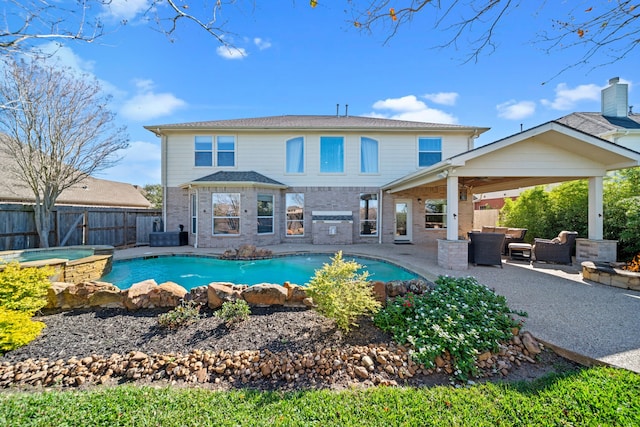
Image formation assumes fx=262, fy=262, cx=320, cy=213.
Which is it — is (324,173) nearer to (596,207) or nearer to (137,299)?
(596,207)

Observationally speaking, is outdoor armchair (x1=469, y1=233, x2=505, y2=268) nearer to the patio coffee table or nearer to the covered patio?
the covered patio

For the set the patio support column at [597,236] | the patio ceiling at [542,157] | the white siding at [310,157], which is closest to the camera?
the patio ceiling at [542,157]

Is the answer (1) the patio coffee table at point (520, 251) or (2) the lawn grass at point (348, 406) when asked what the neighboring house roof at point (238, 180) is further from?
(2) the lawn grass at point (348, 406)

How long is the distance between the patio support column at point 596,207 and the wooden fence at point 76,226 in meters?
18.1

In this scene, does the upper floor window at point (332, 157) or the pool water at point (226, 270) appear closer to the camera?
the pool water at point (226, 270)

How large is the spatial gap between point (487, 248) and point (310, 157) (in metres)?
9.01

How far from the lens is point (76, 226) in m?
11.5

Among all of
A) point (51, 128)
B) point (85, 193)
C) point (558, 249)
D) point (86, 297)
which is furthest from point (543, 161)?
point (85, 193)

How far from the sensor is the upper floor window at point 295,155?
13688 millimetres

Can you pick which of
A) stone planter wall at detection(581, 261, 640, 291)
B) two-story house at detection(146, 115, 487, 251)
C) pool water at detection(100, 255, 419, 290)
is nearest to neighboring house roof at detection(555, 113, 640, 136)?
two-story house at detection(146, 115, 487, 251)

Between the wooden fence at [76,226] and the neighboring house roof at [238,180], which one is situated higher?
the neighboring house roof at [238,180]

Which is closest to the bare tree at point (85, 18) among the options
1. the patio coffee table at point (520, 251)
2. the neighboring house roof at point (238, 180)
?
the neighboring house roof at point (238, 180)

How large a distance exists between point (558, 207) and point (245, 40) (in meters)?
12.3

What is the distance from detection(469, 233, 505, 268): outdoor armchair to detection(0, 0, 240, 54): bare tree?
786cm
